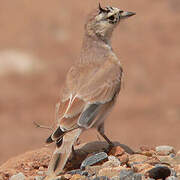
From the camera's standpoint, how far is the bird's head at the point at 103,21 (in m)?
9.20

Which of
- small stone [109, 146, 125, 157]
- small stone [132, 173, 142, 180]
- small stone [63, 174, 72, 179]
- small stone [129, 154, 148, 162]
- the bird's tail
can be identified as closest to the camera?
small stone [132, 173, 142, 180]

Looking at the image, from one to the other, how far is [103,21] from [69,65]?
888cm

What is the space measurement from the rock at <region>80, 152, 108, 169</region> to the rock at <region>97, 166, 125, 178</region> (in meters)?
0.32

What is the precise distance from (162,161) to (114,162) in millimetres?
559

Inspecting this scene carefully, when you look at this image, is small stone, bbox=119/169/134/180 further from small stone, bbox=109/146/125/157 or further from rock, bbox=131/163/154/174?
small stone, bbox=109/146/125/157

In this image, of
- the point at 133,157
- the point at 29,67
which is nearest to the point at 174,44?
the point at 29,67

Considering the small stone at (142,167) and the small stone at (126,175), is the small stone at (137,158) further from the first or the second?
the small stone at (126,175)

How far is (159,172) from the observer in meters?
6.81

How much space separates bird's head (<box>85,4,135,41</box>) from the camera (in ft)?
30.2

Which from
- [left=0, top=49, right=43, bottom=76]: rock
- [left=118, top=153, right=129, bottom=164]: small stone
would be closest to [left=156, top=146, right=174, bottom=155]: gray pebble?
[left=118, top=153, right=129, bottom=164]: small stone

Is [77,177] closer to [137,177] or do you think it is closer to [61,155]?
[61,155]

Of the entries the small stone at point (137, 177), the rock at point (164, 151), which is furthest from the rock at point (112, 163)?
the rock at point (164, 151)

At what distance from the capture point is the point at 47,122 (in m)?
16.1

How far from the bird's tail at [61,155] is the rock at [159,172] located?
97 cm
